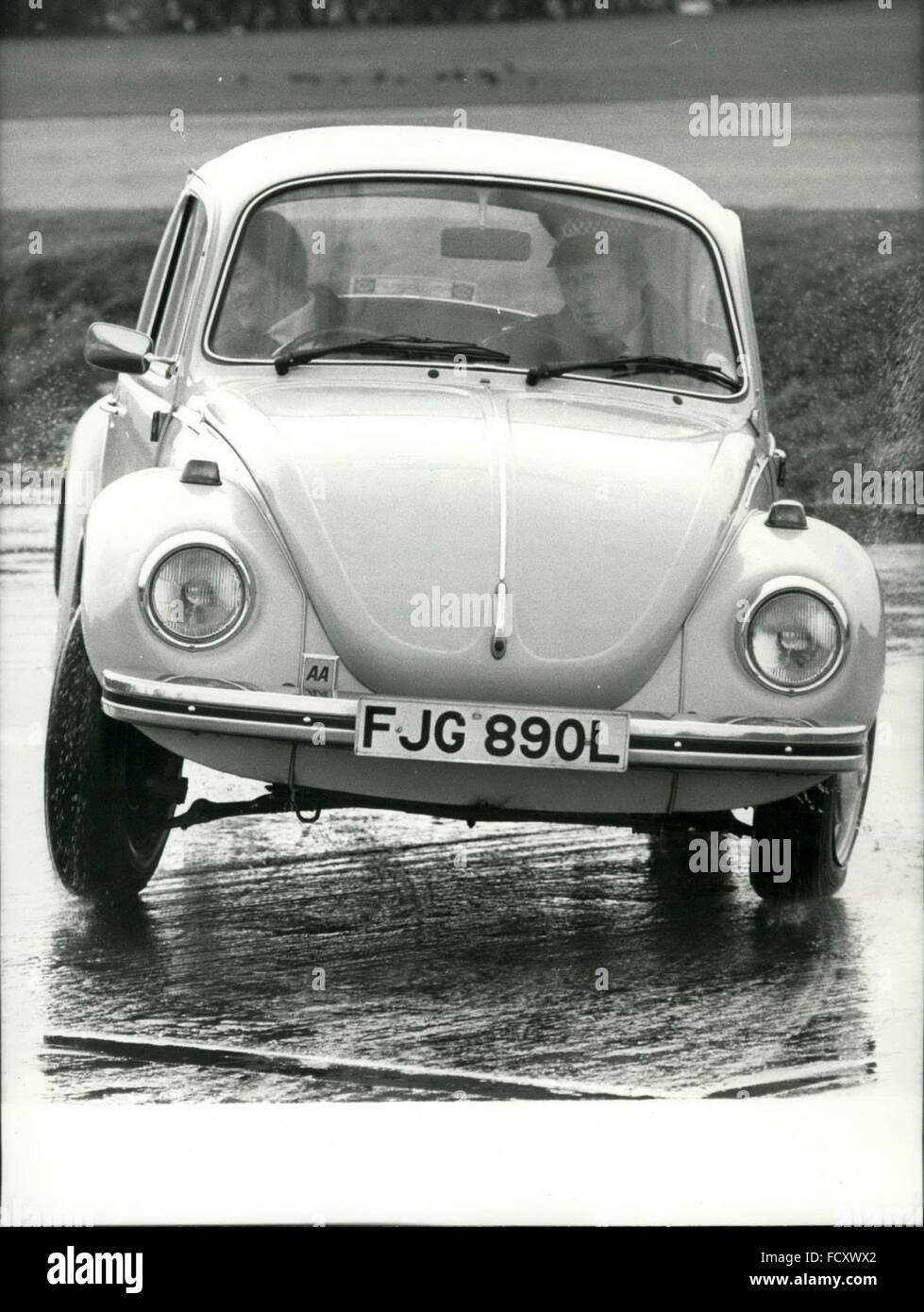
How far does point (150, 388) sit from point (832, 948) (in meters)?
2.65

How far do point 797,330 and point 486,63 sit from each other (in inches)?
129

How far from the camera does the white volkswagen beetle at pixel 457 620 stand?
4.64m

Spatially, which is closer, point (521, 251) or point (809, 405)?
point (521, 251)

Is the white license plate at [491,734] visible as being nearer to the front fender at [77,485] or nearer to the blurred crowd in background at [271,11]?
the front fender at [77,485]

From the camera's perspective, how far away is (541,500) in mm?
4801

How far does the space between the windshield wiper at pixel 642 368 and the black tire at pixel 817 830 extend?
47.0 inches
